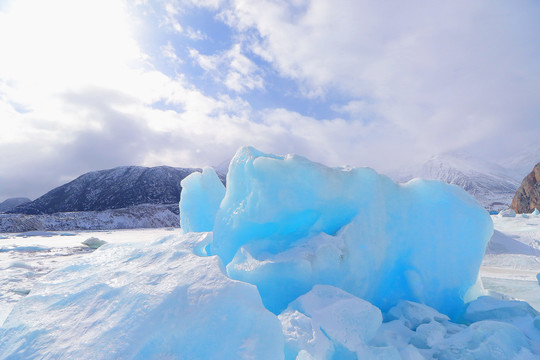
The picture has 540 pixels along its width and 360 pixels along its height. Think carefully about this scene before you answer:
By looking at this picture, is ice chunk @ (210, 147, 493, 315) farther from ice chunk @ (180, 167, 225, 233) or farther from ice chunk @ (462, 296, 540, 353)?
ice chunk @ (180, 167, 225, 233)

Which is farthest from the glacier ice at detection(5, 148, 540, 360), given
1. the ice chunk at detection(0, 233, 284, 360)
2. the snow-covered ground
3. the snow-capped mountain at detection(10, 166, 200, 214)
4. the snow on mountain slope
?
the snow-capped mountain at detection(10, 166, 200, 214)

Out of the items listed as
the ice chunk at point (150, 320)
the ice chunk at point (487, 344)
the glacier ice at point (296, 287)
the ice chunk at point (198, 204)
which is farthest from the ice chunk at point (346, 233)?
the ice chunk at point (198, 204)

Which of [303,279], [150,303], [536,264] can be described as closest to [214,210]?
[303,279]

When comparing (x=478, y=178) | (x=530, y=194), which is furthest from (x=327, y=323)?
(x=478, y=178)

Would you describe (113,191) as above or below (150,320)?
above

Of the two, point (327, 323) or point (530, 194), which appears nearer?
point (327, 323)

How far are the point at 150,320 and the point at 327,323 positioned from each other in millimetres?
1512

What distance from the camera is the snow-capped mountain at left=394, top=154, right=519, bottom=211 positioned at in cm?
9880

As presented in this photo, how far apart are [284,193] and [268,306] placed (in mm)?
1353

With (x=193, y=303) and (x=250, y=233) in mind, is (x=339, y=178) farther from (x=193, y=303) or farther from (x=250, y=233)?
(x=193, y=303)

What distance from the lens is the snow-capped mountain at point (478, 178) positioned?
324ft

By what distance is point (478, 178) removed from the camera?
140375 mm

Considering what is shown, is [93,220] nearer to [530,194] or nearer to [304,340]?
[304,340]

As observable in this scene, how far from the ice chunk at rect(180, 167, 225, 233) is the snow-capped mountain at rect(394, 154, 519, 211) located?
8335cm
